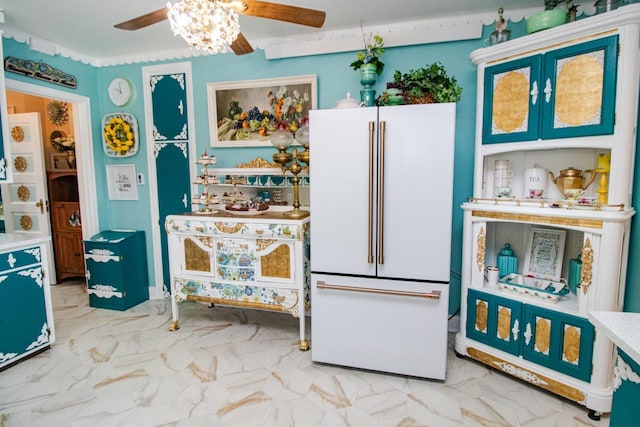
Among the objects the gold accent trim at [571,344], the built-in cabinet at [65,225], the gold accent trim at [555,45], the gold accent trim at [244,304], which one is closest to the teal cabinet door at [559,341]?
the gold accent trim at [571,344]

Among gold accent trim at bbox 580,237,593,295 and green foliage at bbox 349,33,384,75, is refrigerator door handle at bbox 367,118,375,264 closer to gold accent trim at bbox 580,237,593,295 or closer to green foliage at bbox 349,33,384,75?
green foliage at bbox 349,33,384,75

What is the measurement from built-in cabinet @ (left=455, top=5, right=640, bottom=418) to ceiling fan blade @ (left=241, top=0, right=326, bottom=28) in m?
1.37

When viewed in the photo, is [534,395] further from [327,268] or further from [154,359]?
[154,359]

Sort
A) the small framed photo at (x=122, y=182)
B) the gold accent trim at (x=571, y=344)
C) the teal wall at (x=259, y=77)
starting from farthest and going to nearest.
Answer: the small framed photo at (x=122, y=182) < the teal wall at (x=259, y=77) < the gold accent trim at (x=571, y=344)

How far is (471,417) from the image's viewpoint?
79.0 inches

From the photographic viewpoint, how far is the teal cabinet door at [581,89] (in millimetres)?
1979

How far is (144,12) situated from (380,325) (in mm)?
2975

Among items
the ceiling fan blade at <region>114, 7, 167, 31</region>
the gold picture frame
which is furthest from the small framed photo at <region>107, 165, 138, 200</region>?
the ceiling fan blade at <region>114, 7, 167, 31</region>

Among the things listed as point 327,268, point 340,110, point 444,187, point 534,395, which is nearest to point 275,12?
point 340,110

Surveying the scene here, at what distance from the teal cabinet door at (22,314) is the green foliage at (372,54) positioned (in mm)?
3009

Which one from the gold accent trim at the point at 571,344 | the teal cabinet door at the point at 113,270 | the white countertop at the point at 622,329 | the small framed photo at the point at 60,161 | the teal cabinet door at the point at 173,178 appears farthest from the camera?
the small framed photo at the point at 60,161

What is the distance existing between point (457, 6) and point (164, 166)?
313 centimetres

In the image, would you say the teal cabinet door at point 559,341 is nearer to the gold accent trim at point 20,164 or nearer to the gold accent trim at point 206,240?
the gold accent trim at point 206,240

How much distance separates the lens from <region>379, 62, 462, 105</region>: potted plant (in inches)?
94.0
